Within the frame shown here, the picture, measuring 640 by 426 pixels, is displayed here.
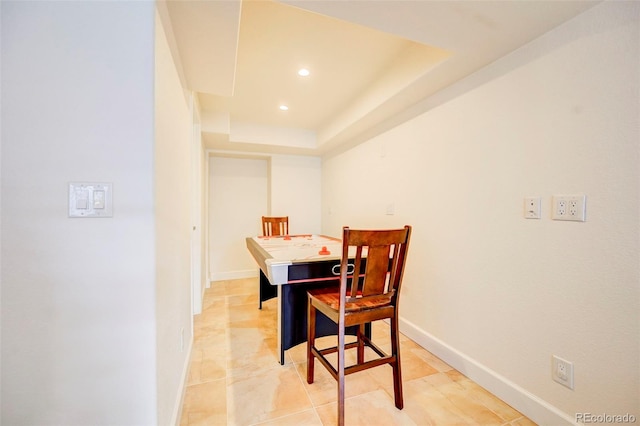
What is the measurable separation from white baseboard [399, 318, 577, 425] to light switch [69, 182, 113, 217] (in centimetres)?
221

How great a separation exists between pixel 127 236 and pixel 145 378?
0.54m

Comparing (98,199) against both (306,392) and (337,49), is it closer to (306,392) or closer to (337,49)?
(306,392)

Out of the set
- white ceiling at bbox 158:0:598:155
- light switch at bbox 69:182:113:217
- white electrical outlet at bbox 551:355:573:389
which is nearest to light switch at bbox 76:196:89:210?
light switch at bbox 69:182:113:217

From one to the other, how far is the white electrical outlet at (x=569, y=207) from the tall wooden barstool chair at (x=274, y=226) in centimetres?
281

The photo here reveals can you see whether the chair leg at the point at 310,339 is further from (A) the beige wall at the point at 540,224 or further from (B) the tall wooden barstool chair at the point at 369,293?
(A) the beige wall at the point at 540,224

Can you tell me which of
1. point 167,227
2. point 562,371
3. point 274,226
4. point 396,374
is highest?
point 167,227

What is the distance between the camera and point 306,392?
1649 millimetres

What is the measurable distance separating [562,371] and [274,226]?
2949mm

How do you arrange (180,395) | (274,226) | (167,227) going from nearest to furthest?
1. (167,227)
2. (180,395)
3. (274,226)

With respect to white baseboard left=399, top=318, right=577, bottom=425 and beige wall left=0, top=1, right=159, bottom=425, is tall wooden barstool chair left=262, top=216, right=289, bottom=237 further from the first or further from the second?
beige wall left=0, top=1, right=159, bottom=425

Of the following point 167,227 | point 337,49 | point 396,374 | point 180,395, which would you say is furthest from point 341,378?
point 337,49

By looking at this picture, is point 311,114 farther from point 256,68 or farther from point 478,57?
point 478,57

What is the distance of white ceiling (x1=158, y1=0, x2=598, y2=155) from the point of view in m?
1.27

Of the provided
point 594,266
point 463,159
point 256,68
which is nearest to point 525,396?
point 594,266
